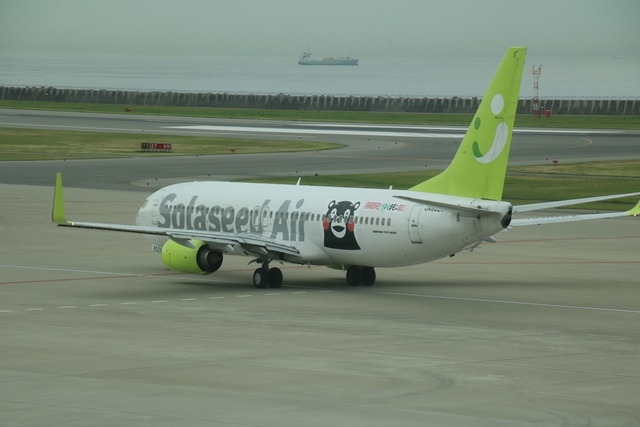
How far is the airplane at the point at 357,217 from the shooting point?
39406 mm

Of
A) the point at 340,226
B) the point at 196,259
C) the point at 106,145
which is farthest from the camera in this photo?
the point at 106,145

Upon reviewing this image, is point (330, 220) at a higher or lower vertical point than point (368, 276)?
higher

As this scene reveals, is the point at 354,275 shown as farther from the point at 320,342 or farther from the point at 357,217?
the point at 320,342

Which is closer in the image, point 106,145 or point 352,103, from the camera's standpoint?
point 106,145

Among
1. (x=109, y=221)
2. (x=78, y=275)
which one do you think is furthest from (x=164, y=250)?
(x=109, y=221)

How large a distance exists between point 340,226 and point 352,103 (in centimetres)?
14724

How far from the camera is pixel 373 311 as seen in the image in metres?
37.8

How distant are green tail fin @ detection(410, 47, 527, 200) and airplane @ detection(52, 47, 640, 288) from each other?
32mm

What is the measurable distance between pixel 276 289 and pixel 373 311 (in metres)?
6.14

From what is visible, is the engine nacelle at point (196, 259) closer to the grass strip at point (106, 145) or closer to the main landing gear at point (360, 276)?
the main landing gear at point (360, 276)

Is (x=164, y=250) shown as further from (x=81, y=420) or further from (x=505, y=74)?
(x=81, y=420)

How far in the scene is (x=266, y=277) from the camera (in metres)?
42.9

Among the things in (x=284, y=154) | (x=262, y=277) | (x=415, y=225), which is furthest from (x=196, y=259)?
(x=284, y=154)

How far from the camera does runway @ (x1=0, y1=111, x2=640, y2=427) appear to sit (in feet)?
78.3
